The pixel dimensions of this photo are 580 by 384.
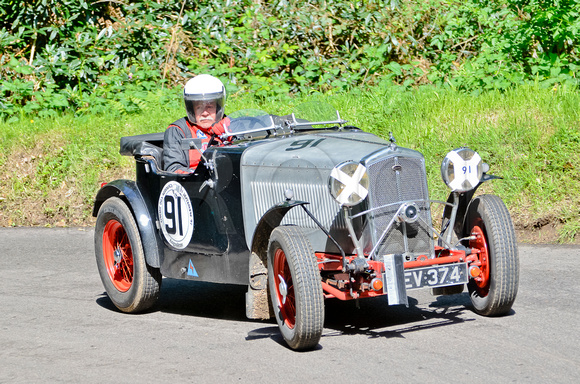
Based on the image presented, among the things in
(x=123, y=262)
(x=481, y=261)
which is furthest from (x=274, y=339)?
(x=123, y=262)

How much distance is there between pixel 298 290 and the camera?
4555mm

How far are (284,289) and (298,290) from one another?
0.28 meters

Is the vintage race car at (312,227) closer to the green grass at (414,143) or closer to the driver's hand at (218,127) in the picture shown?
the driver's hand at (218,127)

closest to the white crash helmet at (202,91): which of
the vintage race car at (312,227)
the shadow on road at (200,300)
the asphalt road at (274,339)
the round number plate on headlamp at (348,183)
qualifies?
the vintage race car at (312,227)

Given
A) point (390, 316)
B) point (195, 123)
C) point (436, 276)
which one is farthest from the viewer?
point (195, 123)

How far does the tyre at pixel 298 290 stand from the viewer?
4.55 meters

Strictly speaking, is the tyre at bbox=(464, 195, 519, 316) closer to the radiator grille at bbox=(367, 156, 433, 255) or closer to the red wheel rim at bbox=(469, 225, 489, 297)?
the red wheel rim at bbox=(469, 225, 489, 297)

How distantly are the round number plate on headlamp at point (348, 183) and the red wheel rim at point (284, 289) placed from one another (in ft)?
1.71

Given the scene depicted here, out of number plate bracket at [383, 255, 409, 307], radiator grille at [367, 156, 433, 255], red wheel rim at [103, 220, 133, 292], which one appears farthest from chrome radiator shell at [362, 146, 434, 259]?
red wheel rim at [103, 220, 133, 292]

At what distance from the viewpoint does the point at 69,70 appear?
13.3 meters

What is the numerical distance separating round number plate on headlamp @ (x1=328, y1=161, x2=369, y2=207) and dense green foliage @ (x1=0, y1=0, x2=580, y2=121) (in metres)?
6.98

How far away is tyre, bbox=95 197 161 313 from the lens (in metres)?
5.93

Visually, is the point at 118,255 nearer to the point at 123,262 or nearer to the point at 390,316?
the point at 123,262

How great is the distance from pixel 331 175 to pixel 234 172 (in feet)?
3.02
